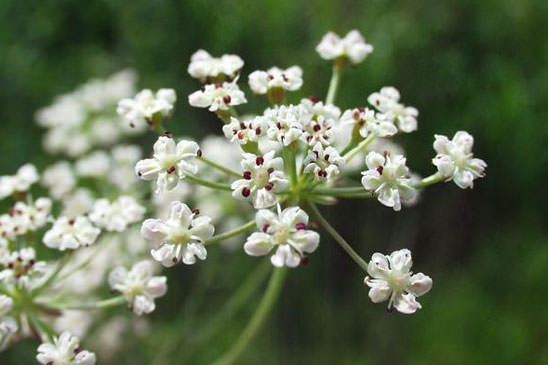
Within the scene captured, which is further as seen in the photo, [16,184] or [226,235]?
[16,184]

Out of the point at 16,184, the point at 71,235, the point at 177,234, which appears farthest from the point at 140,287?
the point at 16,184

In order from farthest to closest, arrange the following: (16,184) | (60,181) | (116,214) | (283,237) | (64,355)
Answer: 1. (60,181)
2. (16,184)
3. (116,214)
4. (64,355)
5. (283,237)

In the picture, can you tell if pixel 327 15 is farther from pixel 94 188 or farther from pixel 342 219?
pixel 94 188

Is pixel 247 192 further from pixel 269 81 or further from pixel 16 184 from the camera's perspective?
pixel 16 184

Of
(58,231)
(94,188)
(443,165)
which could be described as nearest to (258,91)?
(443,165)

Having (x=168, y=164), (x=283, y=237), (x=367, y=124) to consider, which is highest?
(x=367, y=124)

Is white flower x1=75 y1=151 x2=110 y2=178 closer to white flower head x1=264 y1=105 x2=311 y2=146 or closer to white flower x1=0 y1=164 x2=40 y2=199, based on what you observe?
white flower x1=0 y1=164 x2=40 y2=199

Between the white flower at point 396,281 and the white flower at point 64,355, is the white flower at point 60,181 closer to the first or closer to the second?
the white flower at point 64,355

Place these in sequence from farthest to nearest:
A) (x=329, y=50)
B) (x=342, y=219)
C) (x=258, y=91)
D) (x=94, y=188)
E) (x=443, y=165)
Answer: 1. (x=342, y=219)
2. (x=94, y=188)
3. (x=329, y=50)
4. (x=258, y=91)
5. (x=443, y=165)
